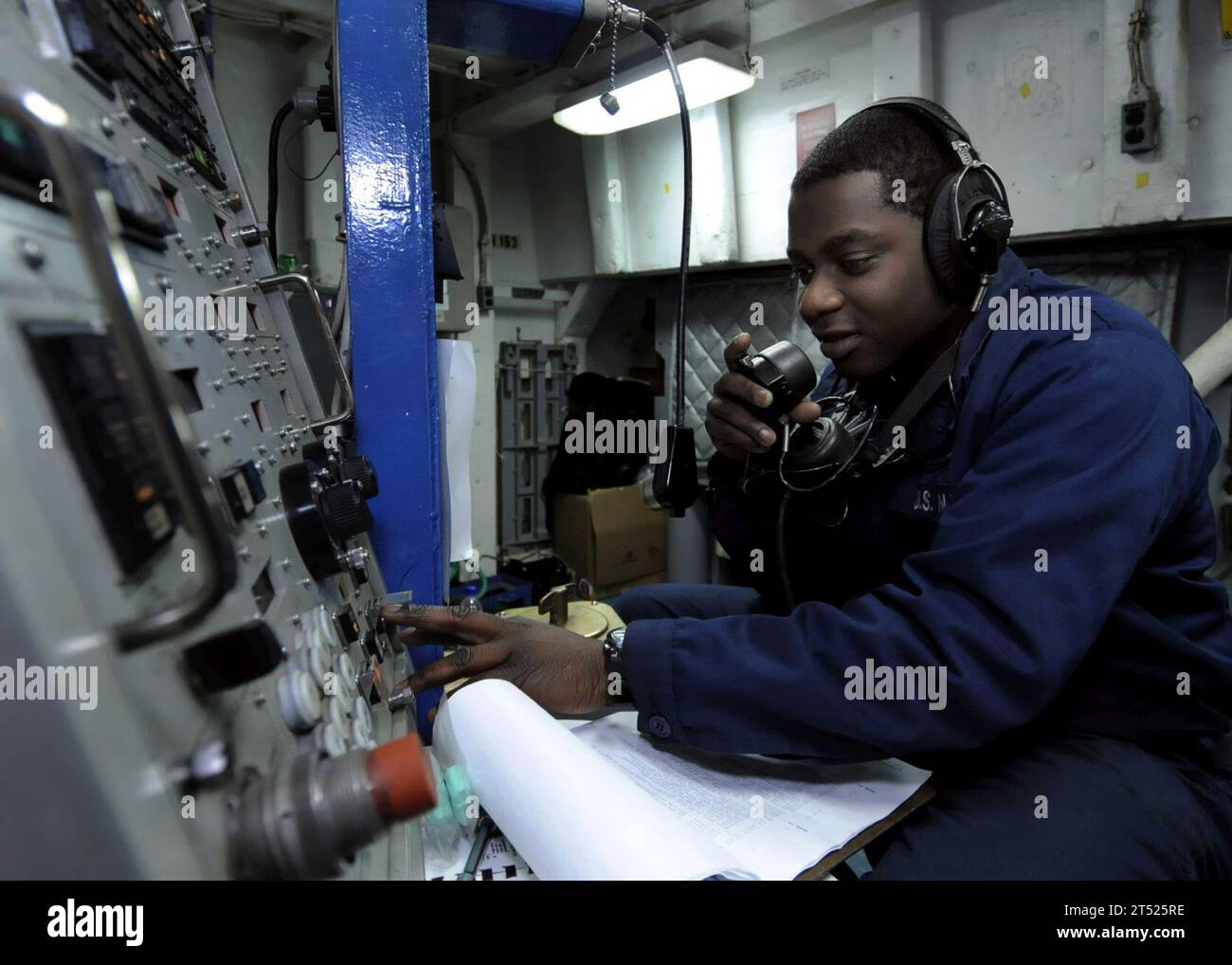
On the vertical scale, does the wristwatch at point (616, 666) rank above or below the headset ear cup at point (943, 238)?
below

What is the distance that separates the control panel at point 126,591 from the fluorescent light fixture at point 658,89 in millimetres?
2076

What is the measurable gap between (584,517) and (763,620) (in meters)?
2.69

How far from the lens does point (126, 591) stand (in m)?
0.31

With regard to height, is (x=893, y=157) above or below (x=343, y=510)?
above

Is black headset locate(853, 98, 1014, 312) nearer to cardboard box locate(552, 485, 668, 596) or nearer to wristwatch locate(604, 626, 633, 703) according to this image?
wristwatch locate(604, 626, 633, 703)

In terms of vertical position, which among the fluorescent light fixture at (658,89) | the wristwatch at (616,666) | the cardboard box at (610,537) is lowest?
the cardboard box at (610,537)

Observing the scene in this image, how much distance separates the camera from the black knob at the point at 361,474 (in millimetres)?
762

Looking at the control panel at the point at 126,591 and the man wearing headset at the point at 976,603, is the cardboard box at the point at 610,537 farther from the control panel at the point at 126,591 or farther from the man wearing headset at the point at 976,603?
the control panel at the point at 126,591

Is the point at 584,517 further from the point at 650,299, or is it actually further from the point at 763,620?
the point at 763,620

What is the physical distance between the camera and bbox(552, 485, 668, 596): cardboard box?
11.2 feet

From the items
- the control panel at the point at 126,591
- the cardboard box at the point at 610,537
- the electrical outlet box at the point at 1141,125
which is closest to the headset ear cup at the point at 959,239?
the control panel at the point at 126,591

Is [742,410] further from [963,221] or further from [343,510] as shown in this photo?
[343,510]

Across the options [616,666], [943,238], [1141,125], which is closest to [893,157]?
[943,238]

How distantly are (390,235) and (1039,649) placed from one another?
0.84 m
